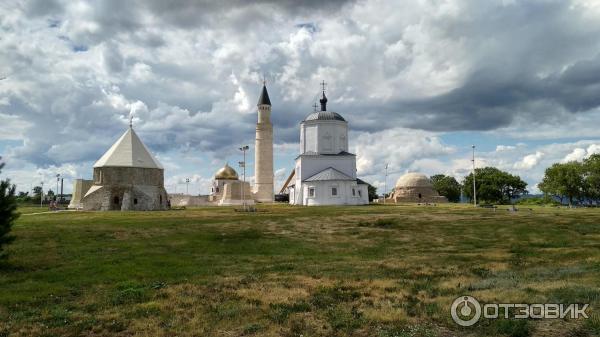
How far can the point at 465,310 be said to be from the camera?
1080 cm

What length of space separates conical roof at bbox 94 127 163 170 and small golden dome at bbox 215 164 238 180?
158 ft

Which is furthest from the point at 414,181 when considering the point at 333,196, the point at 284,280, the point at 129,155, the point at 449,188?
the point at 284,280

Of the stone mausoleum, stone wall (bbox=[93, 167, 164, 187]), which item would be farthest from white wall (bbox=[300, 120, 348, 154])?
stone wall (bbox=[93, 167, 164, 187])

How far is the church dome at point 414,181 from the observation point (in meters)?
102

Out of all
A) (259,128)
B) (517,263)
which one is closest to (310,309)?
(517,263)

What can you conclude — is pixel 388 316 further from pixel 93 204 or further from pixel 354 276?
pixel 93 204

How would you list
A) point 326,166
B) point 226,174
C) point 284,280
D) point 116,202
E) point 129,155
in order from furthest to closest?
point 226,174 < point 326,166 < point 129,155 < point 116,202 < point 284,280

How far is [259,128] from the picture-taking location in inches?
3969

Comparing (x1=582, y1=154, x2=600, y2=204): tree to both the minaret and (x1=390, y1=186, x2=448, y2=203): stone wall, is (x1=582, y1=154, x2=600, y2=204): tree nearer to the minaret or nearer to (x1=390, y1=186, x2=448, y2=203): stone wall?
(x1=390, y1=186, x2=448, y2=203): stone wall

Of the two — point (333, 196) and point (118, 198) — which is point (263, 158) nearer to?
point (333, 196)

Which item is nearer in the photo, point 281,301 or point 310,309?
point 310,309

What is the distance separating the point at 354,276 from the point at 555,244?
15310 mm

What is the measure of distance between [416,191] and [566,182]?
1139 inches

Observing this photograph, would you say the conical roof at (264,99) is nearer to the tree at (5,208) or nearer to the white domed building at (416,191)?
the white domed building at (416,191)
